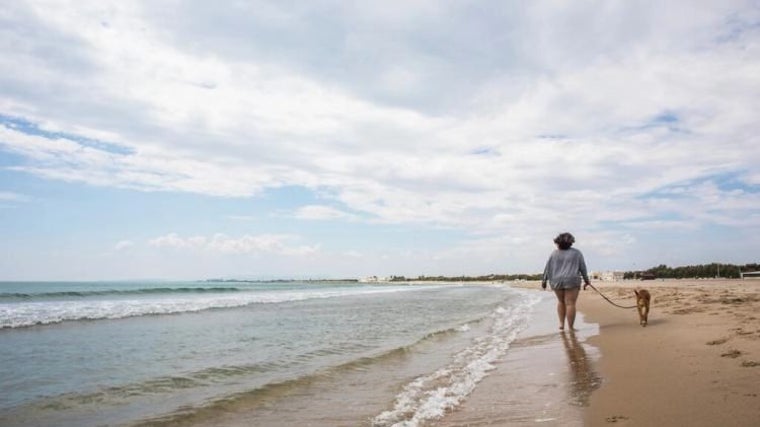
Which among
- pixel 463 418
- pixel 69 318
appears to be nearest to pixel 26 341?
pixel 69 318

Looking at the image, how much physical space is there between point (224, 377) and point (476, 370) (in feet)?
12.6

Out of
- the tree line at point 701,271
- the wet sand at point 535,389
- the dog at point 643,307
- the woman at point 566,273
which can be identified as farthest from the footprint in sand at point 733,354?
the tree line at point 701,271

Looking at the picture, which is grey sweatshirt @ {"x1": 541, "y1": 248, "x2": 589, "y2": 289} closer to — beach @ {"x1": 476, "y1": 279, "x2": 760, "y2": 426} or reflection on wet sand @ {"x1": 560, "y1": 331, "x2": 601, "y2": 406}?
beach @ {"x1": 476, "y1": 279, "x2": 760, "y2": 426}

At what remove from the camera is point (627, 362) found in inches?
261

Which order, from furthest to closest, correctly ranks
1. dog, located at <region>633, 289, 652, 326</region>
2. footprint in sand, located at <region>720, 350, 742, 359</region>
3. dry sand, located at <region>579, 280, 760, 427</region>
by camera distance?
dog, located at <region>633, 289, 652, 326</region> < footprint in sand, located at <region>720, 350, 742, 359</region> < dry sand, located at <region>579, 280, 760, 427</region>

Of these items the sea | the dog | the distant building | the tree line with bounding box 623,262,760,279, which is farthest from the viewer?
the distant building

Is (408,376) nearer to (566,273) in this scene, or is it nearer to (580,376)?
(580,376)

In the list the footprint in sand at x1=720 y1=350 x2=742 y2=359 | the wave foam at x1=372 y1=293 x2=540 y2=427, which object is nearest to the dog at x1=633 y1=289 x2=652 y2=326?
the wave foam at x1=372 y1=293 x2=540 y2=427

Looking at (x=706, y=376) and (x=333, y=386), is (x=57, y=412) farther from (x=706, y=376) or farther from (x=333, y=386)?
(x=706, y=376)

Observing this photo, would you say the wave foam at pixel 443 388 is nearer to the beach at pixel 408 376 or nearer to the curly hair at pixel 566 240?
the beach at pixel 408 376

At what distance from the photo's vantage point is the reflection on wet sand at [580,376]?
4973 mm

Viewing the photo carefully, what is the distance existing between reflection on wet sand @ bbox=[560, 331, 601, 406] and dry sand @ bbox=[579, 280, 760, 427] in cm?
10

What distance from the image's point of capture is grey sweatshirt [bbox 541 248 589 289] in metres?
10.6

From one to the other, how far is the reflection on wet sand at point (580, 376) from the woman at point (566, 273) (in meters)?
Answer: 1.90
